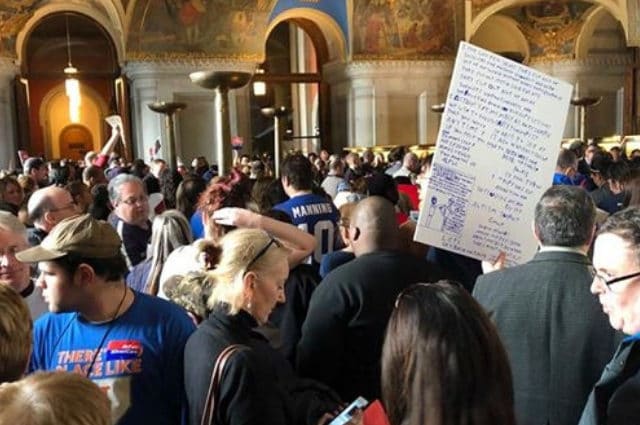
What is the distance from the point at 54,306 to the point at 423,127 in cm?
1981

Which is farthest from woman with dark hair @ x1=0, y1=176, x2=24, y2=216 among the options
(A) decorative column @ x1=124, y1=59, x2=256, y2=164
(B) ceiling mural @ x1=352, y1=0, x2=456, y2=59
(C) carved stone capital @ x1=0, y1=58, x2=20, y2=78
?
(B) ceiling mural @ x1=352, y1=0, x2=456, y2=59

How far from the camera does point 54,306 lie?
2.29m

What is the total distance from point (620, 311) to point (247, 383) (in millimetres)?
1068

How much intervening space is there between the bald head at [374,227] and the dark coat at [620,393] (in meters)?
1.39

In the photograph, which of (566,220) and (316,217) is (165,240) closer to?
(316,217)

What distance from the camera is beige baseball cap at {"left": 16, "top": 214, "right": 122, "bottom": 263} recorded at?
2.27 meters

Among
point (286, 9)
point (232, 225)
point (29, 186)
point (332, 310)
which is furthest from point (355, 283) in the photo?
point (286, 9)

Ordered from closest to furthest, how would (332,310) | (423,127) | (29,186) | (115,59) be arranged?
(332,310) → (29,186) → (115,59) → (423,127)

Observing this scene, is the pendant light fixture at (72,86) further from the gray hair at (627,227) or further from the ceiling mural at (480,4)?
the gray hair at (627,227)

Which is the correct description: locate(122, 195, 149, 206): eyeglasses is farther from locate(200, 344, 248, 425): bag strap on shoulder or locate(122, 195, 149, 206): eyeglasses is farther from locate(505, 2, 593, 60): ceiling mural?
locate(505, 2, 593, 60): ceiling mural

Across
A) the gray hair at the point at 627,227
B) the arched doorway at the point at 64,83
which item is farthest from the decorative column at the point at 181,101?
the gray hair at the point at 627,227

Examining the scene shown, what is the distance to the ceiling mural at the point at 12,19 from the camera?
1731 cm

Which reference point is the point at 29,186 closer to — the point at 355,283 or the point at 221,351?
the point at 355,283

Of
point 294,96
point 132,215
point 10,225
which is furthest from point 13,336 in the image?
point 294,96
